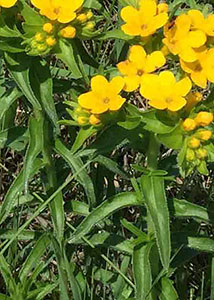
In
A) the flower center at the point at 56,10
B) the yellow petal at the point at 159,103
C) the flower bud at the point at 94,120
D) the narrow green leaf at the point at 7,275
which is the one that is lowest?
the narrow green leaf at the point at 7,275

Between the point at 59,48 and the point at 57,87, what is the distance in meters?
0.19

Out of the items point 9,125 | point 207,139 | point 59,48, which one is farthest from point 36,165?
point 207,139

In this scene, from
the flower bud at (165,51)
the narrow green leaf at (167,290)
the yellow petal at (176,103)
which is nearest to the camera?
the yellow petal at (176,103)

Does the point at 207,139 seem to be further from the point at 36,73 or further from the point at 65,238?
the point at 65,238

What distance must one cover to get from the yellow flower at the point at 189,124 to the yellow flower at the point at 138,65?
5.9 inches

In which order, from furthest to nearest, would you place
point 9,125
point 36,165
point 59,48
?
point 9,125 → point 36,165 → point 59,48

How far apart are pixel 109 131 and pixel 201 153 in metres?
0.26

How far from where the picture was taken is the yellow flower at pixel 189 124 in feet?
5.55

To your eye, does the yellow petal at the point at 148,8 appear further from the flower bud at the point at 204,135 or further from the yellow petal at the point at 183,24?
the flower bud at the point at 204,135

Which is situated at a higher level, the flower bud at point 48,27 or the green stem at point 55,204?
the flower bud at point 48,27

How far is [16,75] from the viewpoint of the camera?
187cm

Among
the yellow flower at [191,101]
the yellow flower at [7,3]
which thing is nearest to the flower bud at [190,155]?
the yellow flower at [191,101]

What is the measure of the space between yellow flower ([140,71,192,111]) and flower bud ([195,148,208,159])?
0.12 meters

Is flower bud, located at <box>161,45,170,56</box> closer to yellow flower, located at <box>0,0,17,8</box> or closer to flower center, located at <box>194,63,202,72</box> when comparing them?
flower center, located at <box>194,63,202,72</box>
